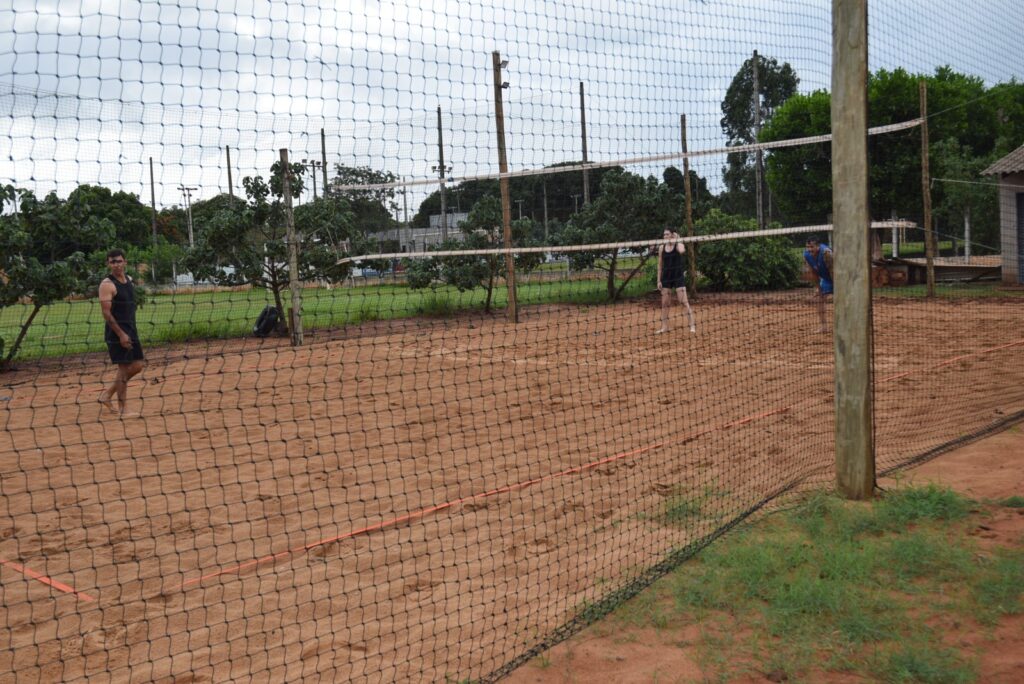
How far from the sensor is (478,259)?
18.3 metres

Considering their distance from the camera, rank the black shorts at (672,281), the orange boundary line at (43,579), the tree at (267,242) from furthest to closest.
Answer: the tree at (267,242), the black shorts at (672,281), the orange boundary line at (43,579)

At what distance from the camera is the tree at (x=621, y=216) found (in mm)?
20062

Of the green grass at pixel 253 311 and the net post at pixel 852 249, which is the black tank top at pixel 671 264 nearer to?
the green grass at pixel 253 311

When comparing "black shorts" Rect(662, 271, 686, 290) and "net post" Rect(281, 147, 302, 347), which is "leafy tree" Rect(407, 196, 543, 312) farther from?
"black shorts" Rect(662, 271, 686, 290)

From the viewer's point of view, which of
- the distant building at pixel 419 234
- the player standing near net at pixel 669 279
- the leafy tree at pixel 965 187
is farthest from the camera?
the leafy tree at pixel 965 187

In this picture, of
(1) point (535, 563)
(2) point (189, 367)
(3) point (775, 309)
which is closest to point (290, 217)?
(2) point (189, 367)

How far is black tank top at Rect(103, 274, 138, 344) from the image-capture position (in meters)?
8.06

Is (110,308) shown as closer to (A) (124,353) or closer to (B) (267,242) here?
(A) (124,353)

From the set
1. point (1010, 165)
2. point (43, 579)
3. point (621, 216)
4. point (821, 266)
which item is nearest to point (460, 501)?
point (43, 579)

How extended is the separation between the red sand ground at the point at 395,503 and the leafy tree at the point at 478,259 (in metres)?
7.84

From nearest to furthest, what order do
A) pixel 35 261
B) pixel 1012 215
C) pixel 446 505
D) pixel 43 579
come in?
1. pixel 43 579
2. pixel 446 505
3. pixel 35 261
4. pixel 1012 215

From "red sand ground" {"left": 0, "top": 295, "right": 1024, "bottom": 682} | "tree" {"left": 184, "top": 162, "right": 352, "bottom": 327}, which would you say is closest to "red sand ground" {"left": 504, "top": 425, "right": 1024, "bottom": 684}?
"red sand ground" {"left": 0, "top": 295, "right": 1024, "bottom": 682}

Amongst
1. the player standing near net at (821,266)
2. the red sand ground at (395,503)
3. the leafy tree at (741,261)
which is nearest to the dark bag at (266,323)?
the red sand ground at (395,503)

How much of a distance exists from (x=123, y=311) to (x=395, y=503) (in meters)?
4.33
